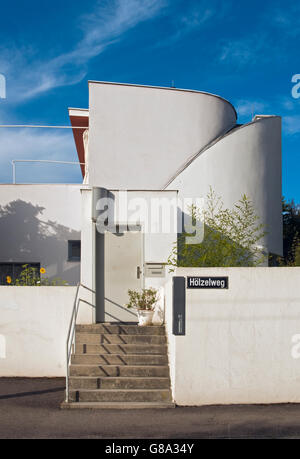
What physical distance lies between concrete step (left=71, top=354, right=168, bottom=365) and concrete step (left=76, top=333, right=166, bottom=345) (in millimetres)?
406

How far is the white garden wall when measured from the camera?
8445 mm

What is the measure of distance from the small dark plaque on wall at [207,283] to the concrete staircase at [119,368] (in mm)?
1568

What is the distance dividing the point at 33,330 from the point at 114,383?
2.19 m

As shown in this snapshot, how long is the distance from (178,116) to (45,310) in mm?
6801

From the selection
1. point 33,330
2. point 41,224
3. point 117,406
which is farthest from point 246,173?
point 117,406

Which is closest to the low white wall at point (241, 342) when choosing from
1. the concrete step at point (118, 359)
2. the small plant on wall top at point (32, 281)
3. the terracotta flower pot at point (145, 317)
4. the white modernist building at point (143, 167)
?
the concrete step at point (118, 359)

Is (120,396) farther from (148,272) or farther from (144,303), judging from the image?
(148,272)

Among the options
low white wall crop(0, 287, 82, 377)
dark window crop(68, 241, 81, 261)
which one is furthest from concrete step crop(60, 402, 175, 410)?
dark window crop(68, 241, 81, 261)

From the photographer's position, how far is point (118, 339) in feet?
26.6

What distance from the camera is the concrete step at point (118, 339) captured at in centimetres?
806

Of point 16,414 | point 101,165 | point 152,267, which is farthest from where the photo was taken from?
point 101,165

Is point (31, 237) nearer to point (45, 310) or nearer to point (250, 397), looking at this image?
point (45, 310)
